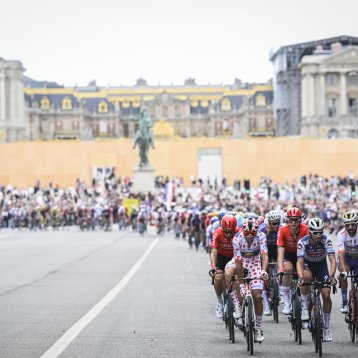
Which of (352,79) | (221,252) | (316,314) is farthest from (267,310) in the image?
(352,79)

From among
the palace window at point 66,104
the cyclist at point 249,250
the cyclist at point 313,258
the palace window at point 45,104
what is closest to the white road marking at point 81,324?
the cyclist at point 249,250

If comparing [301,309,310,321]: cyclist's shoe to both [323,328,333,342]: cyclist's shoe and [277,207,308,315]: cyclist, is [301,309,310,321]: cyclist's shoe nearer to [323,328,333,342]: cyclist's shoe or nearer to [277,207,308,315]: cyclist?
[323,328,333,342]: cyclist's shoe

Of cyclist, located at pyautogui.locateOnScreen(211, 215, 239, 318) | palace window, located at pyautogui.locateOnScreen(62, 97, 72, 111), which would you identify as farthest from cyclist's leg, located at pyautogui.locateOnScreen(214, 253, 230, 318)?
palace window, located at pyautogui.locateOnScreen(62, 97, 72, 111)

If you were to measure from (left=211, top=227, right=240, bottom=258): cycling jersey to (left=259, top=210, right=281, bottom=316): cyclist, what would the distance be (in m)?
1.94

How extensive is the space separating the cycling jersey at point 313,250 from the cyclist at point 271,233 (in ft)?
10.4

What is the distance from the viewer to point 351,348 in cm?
1242

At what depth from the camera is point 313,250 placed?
13.0m

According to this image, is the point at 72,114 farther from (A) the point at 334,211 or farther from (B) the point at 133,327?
(B) the point at 133,327

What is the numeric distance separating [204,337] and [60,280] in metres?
10.2

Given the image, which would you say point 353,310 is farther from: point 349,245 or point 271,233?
point 271,233

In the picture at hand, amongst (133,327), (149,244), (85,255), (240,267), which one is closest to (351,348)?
(240,267)

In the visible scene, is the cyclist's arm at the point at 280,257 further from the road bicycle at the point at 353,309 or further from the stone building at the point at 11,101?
the stone building at the point at 11,101

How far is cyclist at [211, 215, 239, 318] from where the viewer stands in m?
14.0

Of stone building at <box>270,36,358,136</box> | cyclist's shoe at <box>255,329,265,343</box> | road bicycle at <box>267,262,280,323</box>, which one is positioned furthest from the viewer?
stone building at <box>270,36,358,136</box>
